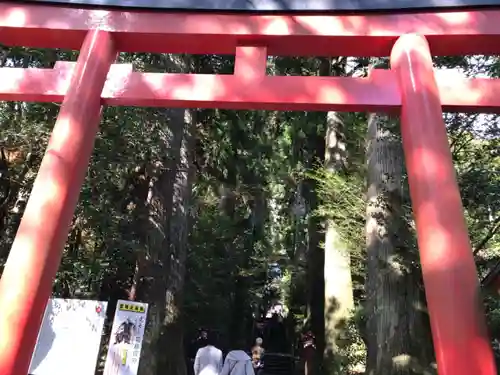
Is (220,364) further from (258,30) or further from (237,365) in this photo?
(258,30)

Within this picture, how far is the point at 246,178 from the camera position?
41.9 feet

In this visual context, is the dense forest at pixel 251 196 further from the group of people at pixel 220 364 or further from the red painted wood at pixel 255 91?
the red painted wood at pixel 255 91

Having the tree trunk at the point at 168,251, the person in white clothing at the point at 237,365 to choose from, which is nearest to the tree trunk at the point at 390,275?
the person in white clothing at the point at 237,365

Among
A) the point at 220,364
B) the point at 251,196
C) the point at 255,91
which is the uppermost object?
the point at 251,196

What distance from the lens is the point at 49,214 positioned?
3.22 meters

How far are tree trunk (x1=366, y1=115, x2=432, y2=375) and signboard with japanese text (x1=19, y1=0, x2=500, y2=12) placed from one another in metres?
2.54

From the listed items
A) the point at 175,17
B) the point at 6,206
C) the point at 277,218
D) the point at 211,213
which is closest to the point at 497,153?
the point at 175,17

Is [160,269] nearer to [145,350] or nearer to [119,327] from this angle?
[145,350]

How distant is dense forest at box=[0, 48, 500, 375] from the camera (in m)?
5.64

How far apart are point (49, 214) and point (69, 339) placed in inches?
90.0

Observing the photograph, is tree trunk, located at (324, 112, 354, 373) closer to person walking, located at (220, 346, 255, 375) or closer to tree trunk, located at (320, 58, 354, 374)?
tree trunk, located at (320, 58, 354, 374)

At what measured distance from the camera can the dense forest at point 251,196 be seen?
5.64 m

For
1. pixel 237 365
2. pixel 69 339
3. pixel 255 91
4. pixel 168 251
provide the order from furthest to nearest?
pixel 168 251 < pixel 237 365 < pixel 69 339 < pixel 255 91

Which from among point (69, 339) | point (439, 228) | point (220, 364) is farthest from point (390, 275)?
point (69, 339)
